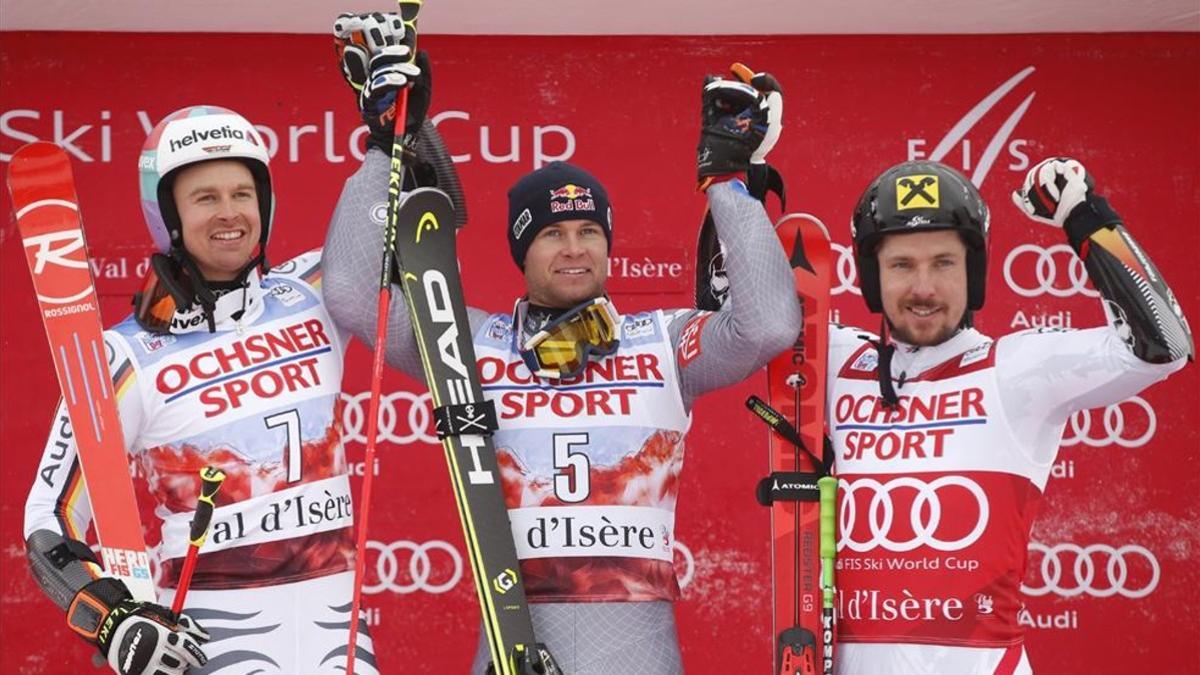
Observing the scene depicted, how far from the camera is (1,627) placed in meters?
5.89

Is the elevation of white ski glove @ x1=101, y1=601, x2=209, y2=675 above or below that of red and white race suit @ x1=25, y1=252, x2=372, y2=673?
below

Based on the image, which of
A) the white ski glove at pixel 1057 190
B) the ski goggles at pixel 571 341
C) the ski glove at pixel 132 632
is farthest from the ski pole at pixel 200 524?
the white ski glove at pixel 1057 190

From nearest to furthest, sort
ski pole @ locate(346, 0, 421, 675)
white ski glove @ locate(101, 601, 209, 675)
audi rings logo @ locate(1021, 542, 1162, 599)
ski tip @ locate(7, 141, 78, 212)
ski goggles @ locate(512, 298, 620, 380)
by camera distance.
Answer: white ski glove @ locate(101, 601, 209, 675), ski pole @ locate(346, 0, 421, 675), ski goggles @ locate(512, 298, 620, 380), ski tip @ locate(7, 141, 78, 212), audi rings logo @ locate(1021, 542, 1162, 599)

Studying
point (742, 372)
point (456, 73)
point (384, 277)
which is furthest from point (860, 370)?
point (456, 73)

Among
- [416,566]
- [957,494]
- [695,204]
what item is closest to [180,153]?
[957,494]

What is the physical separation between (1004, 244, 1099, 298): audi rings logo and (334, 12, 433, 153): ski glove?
2.59 meters

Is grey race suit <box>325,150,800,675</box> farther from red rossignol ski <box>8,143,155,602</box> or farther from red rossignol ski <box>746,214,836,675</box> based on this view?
red rossignol ski <box>8,143,155,602</box>

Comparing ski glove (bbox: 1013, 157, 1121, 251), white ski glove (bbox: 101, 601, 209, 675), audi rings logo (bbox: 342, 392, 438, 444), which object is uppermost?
ski glove (bbox: 1013, 157, 1121, 251)

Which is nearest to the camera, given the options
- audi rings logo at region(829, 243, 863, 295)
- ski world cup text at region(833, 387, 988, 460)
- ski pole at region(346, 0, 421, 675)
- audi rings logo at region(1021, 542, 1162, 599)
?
ski world cup text at region(833, 387, 988, 460)

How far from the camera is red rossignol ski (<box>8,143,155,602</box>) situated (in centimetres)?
398

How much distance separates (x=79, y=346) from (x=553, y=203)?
45.8 inches

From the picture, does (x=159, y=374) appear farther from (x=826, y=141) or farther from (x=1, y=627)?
(x=826, y=141)

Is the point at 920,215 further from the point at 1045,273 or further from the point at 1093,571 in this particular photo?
the point at 1093,571

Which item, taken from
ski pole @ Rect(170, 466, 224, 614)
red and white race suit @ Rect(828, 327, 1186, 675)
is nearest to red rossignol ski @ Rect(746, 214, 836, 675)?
red and white race suit @ Rect(828, 327, 1186, 675)
